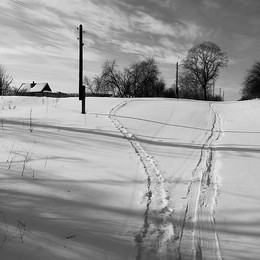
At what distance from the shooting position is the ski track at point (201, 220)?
3.15 m

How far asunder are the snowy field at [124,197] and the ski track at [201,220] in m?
0.01

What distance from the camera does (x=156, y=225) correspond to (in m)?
3.65

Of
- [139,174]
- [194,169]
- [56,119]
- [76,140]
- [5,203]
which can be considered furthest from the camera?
[56,119]

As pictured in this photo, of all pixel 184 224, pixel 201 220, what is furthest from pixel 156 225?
pixel 201 220

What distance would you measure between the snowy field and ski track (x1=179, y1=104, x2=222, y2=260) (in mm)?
Result: 12

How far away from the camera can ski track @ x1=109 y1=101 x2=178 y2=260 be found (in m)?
3.11

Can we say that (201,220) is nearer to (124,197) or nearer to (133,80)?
(124,197)

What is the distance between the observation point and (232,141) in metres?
8.96

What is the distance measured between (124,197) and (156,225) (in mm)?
944

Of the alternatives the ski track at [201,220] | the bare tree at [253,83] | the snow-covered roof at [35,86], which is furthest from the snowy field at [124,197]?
the snow-covered roof at [35,86]

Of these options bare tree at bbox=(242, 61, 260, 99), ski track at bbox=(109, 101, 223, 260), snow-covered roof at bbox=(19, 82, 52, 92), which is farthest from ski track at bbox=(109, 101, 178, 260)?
snow-covered roof at bbox=(19, 82, 52, 92)

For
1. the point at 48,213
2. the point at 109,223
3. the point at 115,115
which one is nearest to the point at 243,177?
the point at 109,223

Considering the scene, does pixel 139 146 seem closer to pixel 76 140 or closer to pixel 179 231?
pixel 76 140

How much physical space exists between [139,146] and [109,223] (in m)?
4.26
